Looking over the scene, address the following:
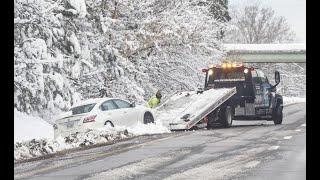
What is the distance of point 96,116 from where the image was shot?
17766 mm

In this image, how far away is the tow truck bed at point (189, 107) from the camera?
20.0m

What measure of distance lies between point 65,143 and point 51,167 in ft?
12.7

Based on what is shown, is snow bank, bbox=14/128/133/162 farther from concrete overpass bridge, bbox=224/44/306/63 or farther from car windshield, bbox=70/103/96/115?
concrete overpass bridge, bbox=224/44/306/63

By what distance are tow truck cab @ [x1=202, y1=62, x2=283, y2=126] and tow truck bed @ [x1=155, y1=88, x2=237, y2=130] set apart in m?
0.67

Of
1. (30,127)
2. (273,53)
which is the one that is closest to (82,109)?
(30,127)

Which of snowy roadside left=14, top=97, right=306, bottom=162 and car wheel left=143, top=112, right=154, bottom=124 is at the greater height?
car wheel left=143, top=112, right=154, bottom=124

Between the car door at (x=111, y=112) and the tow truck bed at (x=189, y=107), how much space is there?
2.01 meters

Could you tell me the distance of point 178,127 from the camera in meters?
20.0

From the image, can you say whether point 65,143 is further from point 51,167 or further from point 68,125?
point 51,167

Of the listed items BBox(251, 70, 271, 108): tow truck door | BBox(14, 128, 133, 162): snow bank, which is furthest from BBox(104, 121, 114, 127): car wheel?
BBox(251, 70, 271, 108): tow truck door

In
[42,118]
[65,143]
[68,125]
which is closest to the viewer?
[65,143]

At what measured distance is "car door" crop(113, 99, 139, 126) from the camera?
19.0 metres

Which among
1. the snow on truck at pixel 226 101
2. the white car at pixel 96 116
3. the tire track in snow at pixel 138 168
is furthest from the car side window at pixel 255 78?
the tire track in snow at pixel 138 168

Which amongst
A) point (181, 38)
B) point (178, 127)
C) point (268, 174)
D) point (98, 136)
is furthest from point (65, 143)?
point (181, 38)
